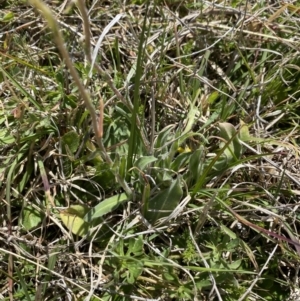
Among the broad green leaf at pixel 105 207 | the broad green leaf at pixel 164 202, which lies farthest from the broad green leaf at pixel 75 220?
the broad green leaf at pixel 164 202

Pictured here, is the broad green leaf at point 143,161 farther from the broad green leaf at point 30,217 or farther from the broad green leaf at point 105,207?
the broad green leaf at point 30,217

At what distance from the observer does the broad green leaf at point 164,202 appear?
1.30 meters

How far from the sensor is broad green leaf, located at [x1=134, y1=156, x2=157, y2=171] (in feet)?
4.11

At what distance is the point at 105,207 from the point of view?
4.25 ft

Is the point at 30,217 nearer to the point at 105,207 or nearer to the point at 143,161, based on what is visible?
the point at 105,207

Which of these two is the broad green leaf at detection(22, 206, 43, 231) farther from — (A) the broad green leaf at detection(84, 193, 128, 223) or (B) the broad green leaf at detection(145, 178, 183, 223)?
(B) the broad green leaf at detection(145, 178, 183, 223)

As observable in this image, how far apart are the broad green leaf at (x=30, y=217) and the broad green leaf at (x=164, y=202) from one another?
30 centimetres

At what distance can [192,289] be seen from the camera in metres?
1.25

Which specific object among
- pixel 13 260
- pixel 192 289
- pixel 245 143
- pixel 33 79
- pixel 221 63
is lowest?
pixel 192 289

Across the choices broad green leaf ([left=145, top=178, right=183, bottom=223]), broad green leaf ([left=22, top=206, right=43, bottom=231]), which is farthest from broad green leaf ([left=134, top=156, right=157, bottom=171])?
broad green leaf ([left=22, top=206, right=43, bottom=231])

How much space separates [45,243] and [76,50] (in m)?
0.66

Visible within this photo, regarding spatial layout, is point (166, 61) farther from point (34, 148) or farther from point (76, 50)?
point (34, 148)

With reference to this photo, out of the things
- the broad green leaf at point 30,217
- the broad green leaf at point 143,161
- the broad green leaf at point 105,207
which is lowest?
the broad green leaf at point 30,217

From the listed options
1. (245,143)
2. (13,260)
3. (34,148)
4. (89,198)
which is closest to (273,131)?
(245,143)
